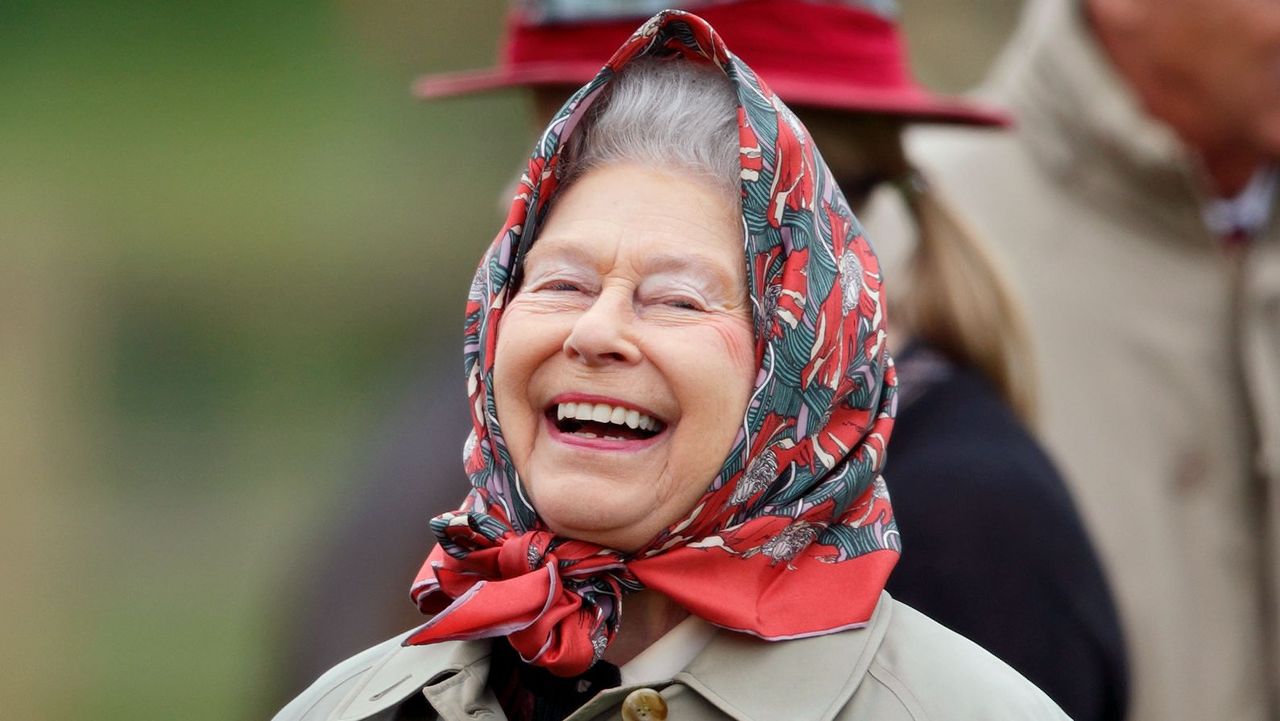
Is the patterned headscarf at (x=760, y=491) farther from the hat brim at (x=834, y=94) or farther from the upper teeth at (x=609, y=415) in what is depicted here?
the hat brim at (x=834, y=94)

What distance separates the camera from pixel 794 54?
3.45 m

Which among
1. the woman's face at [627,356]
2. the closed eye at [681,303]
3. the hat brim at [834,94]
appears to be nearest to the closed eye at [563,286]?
the woman's face at [627,356]

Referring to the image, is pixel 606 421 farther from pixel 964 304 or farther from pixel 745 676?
pixel 964 304

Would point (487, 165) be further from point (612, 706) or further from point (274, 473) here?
point (612, 706)

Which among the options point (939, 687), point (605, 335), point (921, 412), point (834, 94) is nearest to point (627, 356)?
point (605, 335)

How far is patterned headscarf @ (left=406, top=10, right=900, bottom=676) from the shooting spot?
207 cm

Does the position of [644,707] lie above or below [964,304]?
above

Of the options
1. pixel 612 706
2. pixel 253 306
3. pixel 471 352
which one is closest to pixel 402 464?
pixel 471 352

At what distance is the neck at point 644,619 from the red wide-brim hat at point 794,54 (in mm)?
1440

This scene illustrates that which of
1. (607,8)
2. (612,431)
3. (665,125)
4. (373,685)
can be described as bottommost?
(373,685)

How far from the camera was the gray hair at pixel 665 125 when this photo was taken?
2195 millimetres

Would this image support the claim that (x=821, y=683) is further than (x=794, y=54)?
No

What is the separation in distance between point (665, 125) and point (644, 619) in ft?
2.13

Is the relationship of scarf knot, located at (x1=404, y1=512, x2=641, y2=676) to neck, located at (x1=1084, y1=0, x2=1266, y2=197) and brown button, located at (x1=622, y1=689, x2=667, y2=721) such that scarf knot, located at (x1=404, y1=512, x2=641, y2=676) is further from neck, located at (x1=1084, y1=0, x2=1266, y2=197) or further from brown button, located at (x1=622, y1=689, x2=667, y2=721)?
neck, located at (x1=1084, y1=0, x2=1266, y2=197)
